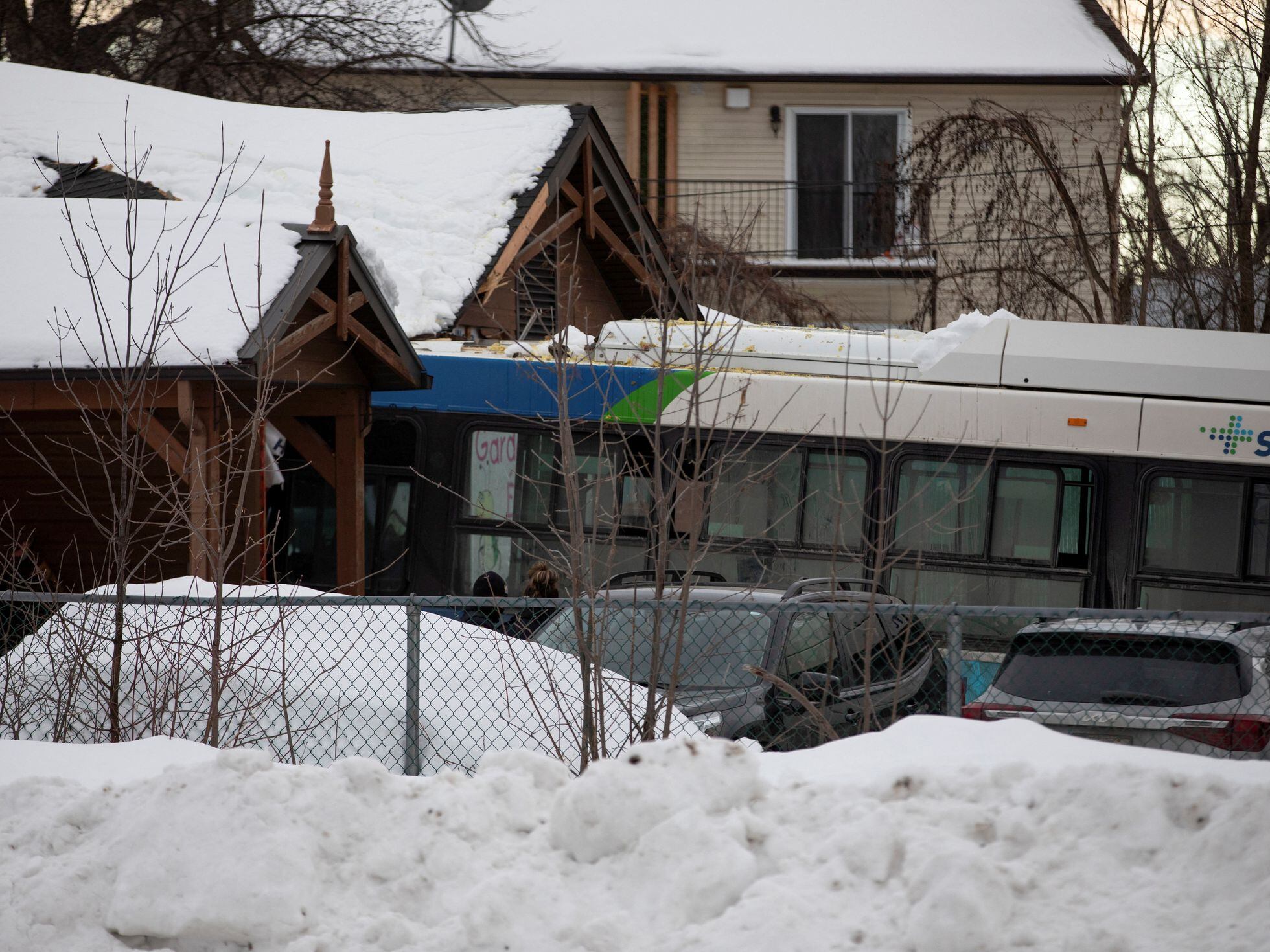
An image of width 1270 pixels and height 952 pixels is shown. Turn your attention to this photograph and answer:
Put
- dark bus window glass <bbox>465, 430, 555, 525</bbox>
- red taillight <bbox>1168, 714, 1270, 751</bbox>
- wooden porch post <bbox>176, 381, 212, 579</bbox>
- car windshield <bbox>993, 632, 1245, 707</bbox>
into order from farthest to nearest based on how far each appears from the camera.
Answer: dark bus window glass <bbox>465, 430, 555, 525</bbox> < wooden porch post <bbox>176, 381, 212, 579</bbox> < car windshield <bbox>993, 632, 1245, 707</bbox> < red taillight <bbox>1168, 714, 1270, 751</bbox>

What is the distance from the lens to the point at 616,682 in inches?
248

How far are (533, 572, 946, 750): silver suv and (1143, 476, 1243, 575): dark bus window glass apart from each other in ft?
12.3

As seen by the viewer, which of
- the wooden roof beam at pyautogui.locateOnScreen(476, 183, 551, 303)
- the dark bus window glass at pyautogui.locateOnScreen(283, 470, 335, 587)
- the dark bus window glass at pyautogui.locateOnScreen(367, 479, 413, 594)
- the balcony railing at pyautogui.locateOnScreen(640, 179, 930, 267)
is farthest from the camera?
the balcony railing at pyautogui.locateOnScreen(640, 179, 930, 267)

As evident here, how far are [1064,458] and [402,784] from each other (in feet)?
26.9

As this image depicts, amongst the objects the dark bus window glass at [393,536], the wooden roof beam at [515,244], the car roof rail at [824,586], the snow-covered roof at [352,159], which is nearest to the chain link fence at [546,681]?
the car roof rail at [824,586]

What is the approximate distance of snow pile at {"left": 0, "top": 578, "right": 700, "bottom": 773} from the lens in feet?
20.2

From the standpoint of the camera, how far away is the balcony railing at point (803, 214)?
2308cm

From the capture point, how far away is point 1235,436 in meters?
10.7

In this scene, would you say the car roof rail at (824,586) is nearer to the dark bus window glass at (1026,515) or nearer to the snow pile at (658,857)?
the dark bus window glass at (1026,515)

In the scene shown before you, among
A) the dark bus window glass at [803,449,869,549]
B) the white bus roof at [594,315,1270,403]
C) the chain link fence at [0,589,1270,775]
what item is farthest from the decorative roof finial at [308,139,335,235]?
the dark bus window glass at [803,449,869,549]

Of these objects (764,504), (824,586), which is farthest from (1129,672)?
(764,504)

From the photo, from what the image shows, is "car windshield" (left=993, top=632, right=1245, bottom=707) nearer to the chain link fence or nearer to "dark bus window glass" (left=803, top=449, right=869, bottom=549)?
the chain link fence

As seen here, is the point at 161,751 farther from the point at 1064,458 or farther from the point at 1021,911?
the point at 1064,458

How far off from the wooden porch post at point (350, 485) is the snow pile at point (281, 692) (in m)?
3.99
